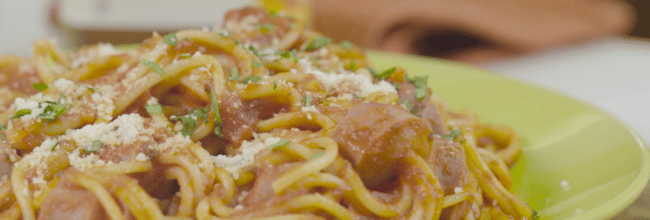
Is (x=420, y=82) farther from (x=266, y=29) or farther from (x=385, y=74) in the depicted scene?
(x=266, y=29)

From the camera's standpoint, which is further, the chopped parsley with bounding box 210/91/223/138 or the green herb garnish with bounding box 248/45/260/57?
the green herb garnish with bounding box 248/45/260/57

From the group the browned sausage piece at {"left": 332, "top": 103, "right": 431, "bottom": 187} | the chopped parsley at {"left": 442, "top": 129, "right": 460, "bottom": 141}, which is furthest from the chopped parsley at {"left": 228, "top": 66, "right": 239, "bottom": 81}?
the chopped parsley at {"left": 442, "top": 129, "right": 460, "bottom": 141}

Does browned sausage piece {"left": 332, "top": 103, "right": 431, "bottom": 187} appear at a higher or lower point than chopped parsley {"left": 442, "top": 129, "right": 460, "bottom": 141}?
Answer: higher

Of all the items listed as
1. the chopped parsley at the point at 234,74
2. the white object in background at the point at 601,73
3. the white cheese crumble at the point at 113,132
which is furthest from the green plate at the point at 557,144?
the white object in background at the point at 601,73

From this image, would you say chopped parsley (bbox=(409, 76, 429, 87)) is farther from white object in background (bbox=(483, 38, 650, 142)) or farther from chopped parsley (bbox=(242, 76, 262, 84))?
white object in background (bbox=(483, 38, 650, 142))

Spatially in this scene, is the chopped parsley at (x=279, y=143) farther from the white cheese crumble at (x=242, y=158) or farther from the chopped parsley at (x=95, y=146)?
the chopped parsley at (x=95, y=146)

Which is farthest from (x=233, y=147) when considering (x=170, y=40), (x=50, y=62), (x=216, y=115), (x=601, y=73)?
(x=601, y=73)

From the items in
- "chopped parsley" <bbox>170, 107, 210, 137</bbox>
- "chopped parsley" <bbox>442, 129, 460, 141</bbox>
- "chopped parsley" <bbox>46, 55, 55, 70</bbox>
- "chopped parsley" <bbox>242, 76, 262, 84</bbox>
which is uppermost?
"chopped parsley" <bbox>46, 55, 55, 70</bbox>

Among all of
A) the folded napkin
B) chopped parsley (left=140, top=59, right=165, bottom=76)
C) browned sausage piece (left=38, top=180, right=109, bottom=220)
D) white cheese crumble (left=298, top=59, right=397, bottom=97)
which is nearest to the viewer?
browned sausage piece (left=38, top=180, right=109, bottom=220)
